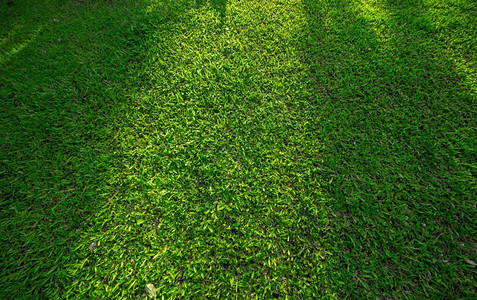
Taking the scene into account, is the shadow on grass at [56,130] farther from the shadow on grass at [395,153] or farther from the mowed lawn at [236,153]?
the shadow on grass at [395,153]

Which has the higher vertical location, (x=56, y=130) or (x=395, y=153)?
(x=56, y=130)

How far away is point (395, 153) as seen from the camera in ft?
8.90

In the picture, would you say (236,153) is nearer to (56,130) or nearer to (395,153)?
(395,153)

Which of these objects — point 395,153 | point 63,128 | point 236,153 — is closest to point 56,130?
point 63,128

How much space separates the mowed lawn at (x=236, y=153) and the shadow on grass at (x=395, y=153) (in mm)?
22

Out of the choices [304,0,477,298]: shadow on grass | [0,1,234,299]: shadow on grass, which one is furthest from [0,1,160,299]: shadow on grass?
[304,0,477,298]: shadow on grass

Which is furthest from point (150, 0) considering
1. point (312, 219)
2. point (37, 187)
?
point (312, 219)

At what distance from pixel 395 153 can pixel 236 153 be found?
2.27 meters

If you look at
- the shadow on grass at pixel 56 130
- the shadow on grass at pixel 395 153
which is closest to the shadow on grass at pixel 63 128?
the shadow on grass at pixel 56 130

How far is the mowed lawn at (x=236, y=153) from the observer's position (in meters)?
2.01

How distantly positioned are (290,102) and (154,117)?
2194mm

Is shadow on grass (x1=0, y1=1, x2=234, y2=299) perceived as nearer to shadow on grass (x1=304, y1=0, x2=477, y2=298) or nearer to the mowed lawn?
the mowed lawn

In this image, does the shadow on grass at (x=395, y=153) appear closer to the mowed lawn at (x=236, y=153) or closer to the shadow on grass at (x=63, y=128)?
the mowed lawn at (x=236, y=153)

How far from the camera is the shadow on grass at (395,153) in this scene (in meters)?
2.03
